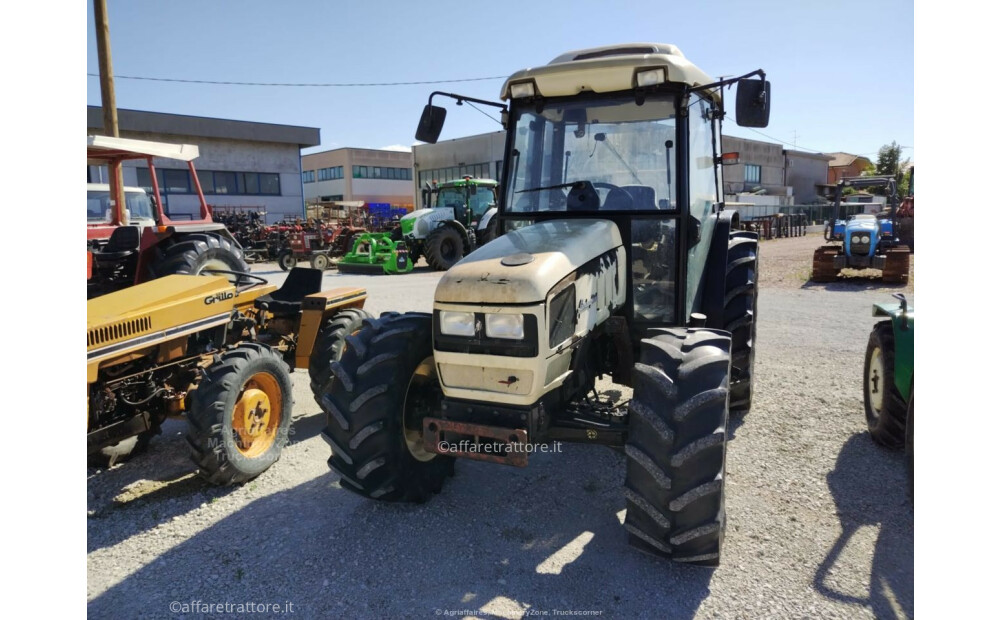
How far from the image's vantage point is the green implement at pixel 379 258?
49.1 ft

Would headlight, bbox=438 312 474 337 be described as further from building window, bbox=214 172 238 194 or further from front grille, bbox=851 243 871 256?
building window, bbox=214 172 238 194

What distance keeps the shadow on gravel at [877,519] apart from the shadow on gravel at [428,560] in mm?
672

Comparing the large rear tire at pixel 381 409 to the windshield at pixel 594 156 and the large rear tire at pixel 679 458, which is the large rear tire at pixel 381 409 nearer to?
the windshield at pixel 594 156

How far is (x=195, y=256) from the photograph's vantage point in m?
6.48

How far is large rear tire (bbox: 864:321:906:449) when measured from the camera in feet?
13.0

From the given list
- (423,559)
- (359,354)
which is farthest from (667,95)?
(423,559)

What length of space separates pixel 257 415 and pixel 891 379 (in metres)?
4.09

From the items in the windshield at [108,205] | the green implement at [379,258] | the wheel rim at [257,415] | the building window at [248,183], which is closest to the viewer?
the wheel rim at [257,415]

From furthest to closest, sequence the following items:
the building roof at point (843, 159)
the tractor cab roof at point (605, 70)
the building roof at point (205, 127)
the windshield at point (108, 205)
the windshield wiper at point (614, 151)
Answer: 1. the building roof at point (843, 159)
2. the building roof at point (205, 127)
3. the windshield at point (108, 205)
4. the windshield wiper at point (614, 151)
5. the tractor cab roof at point (605, 70)

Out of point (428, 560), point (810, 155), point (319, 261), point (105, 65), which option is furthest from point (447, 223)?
point (810, 155)

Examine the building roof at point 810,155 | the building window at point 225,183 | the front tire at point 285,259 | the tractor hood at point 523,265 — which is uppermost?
the building roof at point 810,155

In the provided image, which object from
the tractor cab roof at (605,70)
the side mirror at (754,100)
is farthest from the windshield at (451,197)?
the side mirror at (754,100)

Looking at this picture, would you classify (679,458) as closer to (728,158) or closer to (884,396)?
(884,396)

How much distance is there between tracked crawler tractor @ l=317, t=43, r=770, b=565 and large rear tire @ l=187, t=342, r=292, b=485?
30.5 inches
